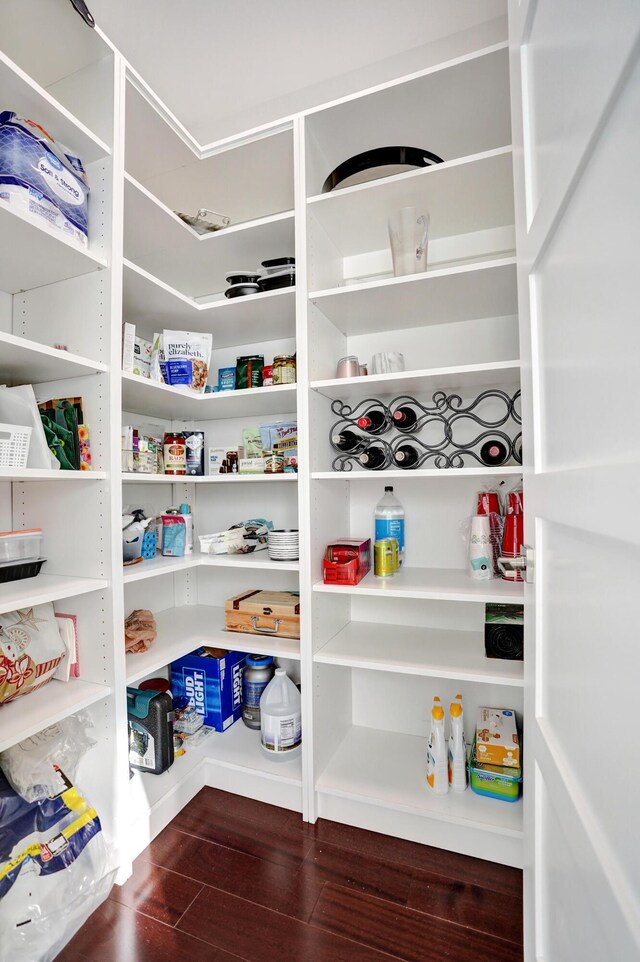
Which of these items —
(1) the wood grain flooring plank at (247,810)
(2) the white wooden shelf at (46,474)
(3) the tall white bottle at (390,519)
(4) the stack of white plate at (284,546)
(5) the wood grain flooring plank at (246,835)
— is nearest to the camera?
(2) the white wooden shelf at (46,474)

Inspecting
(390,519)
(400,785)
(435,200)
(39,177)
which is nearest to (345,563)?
(390,519)

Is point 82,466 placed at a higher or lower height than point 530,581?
higher

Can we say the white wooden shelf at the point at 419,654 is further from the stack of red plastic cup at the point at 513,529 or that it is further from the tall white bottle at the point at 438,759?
the stack of red plastic cup at the point at 513,529

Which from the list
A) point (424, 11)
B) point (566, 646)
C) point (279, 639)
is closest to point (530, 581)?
point (566, 646)

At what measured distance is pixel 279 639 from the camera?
5.40 feet

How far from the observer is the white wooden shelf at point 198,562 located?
139 centimetres

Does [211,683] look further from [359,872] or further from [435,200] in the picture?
[435,200]

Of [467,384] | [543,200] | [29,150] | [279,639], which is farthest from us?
[279,639]

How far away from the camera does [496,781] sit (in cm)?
139

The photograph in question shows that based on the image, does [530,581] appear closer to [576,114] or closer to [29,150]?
[576,114]

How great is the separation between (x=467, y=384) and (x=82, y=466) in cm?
123

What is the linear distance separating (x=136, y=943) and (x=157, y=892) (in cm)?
14

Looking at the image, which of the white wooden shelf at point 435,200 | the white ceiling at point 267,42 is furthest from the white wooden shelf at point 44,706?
the white ceiling at point 267,42

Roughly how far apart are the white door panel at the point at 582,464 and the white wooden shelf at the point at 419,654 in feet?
1.64
